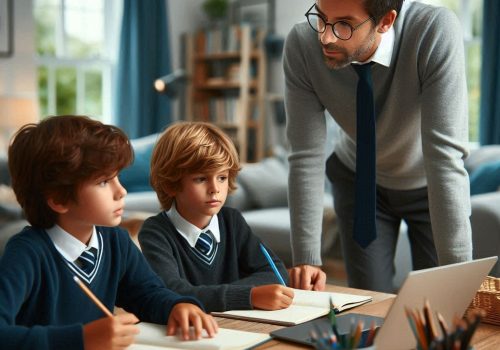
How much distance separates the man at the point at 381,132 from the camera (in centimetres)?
161

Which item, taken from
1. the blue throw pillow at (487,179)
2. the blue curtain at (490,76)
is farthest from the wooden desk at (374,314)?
the blue curtain at (490,76)

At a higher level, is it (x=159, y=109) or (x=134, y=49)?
(x=134, y=49)

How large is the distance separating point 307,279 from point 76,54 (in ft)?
18.9

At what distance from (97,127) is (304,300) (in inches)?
20.1

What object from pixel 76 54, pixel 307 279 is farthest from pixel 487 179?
pixel 76 54

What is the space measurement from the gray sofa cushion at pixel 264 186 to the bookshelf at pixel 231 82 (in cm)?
198

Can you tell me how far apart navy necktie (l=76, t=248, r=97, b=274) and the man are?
514 mm

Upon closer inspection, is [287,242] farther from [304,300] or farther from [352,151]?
[304,300]

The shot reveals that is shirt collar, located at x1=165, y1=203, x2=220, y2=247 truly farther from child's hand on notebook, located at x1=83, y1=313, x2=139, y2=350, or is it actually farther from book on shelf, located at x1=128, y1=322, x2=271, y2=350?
child's hand on notebook, located at x1=83, y1=313, x2=139, y2=350

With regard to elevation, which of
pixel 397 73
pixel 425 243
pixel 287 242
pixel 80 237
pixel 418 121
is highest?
pixel 397 73

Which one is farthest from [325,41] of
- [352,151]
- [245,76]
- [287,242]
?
[245,76]

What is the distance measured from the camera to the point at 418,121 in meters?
1.88

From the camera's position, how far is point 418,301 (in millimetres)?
1039

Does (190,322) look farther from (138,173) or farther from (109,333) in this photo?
(138,173)
